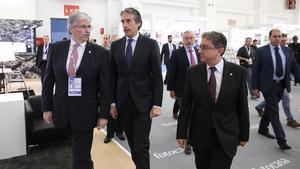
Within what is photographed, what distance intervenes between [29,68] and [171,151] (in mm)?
8966

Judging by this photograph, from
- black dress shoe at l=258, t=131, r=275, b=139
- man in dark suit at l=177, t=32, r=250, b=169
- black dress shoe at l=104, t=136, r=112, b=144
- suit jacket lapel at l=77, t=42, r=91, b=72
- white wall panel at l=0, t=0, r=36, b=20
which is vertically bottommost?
black dress shoe at l=104, t=136, r=112, b=144

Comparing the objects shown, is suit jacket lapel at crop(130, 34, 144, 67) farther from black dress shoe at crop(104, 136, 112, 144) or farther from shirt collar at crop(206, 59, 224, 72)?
black dress shoe at crop(104, 136, 112, 144)

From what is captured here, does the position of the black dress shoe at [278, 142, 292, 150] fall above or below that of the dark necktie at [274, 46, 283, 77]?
below

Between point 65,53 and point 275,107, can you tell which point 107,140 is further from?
point 275,107

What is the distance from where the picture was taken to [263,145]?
3.71m

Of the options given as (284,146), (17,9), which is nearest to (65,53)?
(284,146)

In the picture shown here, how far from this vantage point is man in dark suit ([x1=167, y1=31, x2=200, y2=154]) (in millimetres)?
3855

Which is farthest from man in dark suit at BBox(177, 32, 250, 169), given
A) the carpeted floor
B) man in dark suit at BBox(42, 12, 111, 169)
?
the carpeted floor

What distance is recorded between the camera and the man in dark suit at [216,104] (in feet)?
→ 5.76

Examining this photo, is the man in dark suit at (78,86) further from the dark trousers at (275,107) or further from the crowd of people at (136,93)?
the dark trousers at (275,107)

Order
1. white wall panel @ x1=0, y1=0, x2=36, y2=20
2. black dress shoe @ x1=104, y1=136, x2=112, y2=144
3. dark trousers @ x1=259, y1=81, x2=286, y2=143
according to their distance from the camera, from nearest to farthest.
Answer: dark trousers @ x1=259, y1=81, x2=286, y2=143, black dress shoe @ x1=104, y1=136, x2=112, y2=144, white wall panel @ x1=0, y1=0, x2=36, y2=20

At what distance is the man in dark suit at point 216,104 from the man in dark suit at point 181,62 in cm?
205

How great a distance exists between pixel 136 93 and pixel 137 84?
76 mm

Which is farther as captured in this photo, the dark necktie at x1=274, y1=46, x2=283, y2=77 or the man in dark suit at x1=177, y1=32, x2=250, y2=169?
the dark necktie at x1=274, y1=46, x2=283, y2=77
